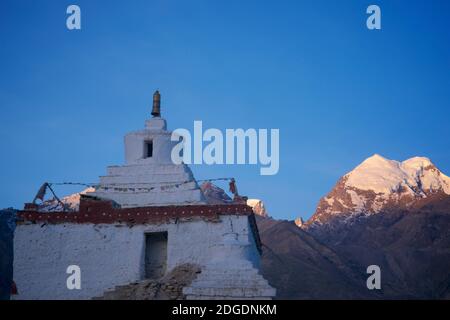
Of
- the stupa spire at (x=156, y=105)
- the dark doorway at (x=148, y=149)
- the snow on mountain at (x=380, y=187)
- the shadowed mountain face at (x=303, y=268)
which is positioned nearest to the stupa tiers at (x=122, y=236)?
the dark doorway at (x=148, y=149)

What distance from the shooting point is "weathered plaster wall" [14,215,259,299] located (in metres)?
27.7

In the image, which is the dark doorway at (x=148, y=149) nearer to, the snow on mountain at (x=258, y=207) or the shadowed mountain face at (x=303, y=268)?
the shadowed mountain face at (x=303, y=268)

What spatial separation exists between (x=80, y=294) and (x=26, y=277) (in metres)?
2.69

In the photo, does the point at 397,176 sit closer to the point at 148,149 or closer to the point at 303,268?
the point at 303,268

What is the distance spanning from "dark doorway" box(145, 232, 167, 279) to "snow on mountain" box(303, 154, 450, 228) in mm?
62001

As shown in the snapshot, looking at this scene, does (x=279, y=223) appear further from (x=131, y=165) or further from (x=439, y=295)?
(x=131, y=165)

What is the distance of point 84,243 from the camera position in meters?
28.6

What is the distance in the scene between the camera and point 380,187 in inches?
3595

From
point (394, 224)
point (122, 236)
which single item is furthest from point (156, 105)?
point (394, 224)

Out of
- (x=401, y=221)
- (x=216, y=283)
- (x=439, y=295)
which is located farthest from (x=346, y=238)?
(x=216, y=283)

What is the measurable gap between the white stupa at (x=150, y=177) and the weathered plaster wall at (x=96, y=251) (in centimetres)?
186

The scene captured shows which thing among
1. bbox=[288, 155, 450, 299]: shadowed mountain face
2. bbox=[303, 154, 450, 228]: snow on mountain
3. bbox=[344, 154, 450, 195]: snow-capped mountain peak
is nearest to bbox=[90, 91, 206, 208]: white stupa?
bbox=[288, 155, 450, 299]: shadowed mountain face

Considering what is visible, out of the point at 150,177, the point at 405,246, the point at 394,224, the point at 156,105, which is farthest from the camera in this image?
the point at 394,224

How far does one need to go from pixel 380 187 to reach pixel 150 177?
65861 millimetres
